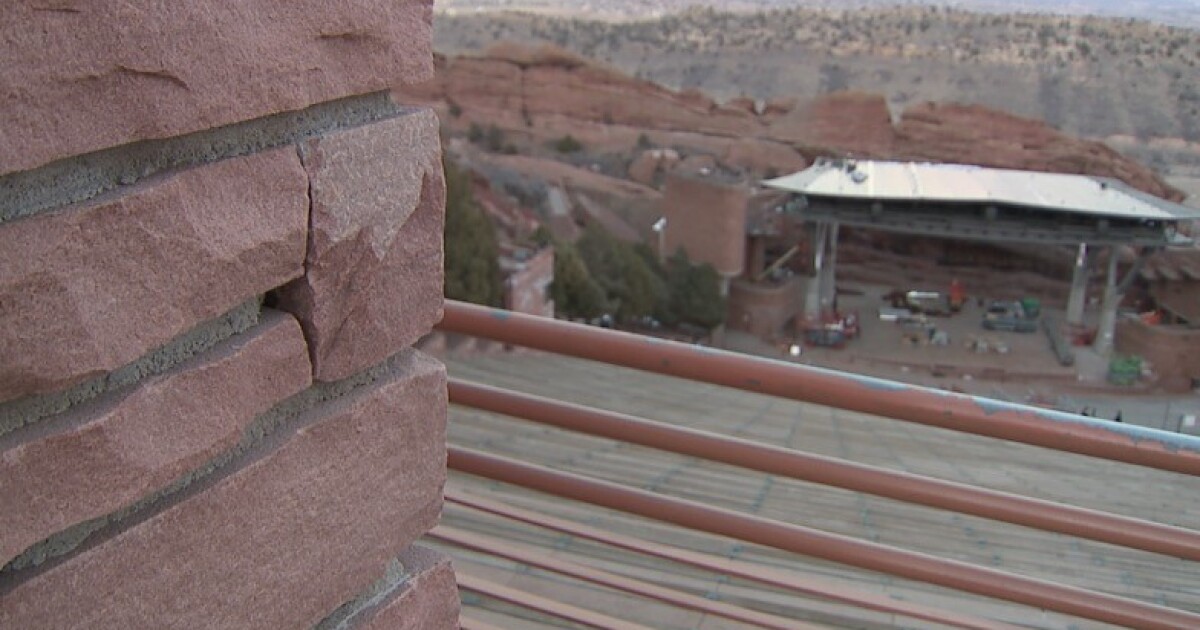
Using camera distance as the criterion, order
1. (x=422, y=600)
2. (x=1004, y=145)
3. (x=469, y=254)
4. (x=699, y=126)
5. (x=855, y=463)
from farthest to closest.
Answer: (x=699, y=126), (x=1004, y=145), (x=469, y=254), (x=855, y=463), (x=422, y=600)

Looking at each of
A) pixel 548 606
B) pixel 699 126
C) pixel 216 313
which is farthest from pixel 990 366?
pixel 216 313

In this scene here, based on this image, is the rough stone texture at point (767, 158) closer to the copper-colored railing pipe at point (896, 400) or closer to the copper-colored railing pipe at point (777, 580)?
the copper-colored railing pipe at point (777, 580)

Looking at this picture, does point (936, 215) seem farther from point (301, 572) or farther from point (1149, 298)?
point (301, 572)

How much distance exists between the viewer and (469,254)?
47.0 feet

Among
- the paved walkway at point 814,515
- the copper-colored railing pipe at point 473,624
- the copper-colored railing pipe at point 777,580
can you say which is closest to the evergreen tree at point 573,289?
the paved walkway at point 814,515

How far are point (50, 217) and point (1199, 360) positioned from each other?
2217cm

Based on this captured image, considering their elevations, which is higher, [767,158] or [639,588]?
[639,588]

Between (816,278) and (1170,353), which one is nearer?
(1170,353)

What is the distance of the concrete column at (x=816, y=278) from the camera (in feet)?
74.7

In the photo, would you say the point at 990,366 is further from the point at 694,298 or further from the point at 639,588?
the point at 639,588

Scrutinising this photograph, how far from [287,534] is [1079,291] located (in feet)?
78.5

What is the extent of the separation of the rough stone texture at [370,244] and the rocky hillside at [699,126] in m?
24.1

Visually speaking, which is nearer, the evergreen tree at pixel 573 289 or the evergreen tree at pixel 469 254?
the evergreen tree at pixel 469 254

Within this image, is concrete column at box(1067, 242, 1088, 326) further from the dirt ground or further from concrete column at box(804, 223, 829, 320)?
concrete column at box(804, 223, 829, 320)
